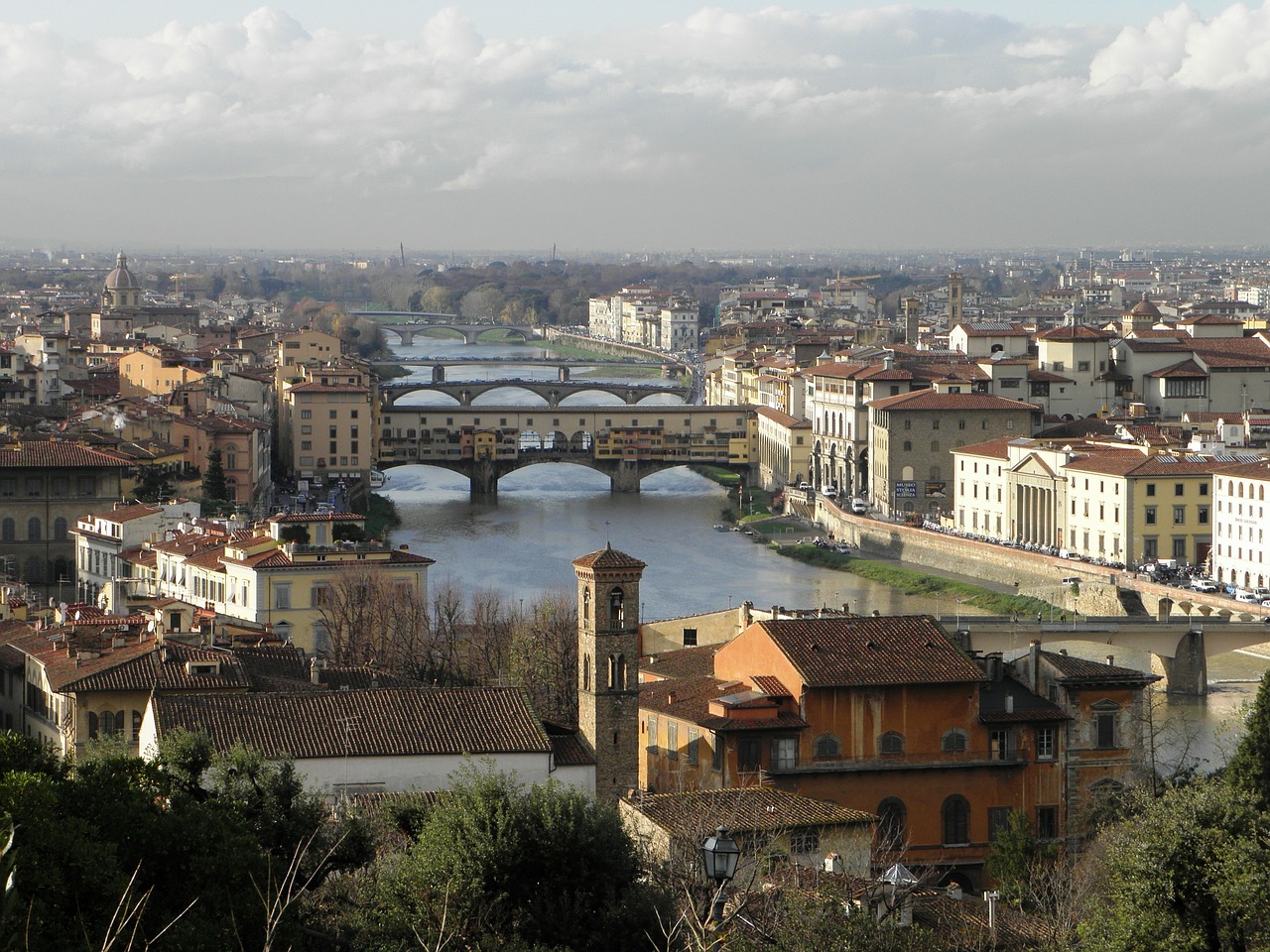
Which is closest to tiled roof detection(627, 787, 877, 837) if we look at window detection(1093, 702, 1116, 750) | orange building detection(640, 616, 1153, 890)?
orange building detection(640, 616, 1153, 890)

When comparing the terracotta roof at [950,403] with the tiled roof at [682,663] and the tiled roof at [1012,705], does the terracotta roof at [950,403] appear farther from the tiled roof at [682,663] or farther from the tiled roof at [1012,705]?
the tiled roof at [1012,705]

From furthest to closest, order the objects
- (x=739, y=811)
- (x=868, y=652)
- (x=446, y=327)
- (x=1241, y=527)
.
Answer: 1. (x=446, y=327)
2. (x=1241, y=527)
3. (x=868, y=652)
4. (x=739, y=811)

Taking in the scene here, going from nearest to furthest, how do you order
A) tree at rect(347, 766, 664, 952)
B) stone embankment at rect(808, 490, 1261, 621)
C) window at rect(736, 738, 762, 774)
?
tree at rect(347, 766, 664, 952)
window at rect(736, 738, 762, 774)
stone embankment at rect(808, 490, 1261, 621)

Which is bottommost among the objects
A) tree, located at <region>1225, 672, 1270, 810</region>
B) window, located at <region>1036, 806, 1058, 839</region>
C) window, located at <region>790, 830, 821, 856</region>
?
window, located at <region>1036, 806, 1058, 839</region>

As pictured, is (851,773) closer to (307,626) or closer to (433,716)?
(433,716)

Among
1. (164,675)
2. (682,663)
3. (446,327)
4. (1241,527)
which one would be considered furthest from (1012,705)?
(446,327)

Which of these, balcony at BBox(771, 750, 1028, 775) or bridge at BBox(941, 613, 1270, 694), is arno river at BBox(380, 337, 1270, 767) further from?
balcony at BBox(771, 750, 1028, 775)

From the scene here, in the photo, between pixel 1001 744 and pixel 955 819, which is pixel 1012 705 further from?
pixel 955 819

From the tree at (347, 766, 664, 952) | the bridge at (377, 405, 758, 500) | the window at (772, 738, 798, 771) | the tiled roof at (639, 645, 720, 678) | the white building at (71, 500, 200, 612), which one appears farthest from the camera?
the bridge at (377, 405, 758, 500)
